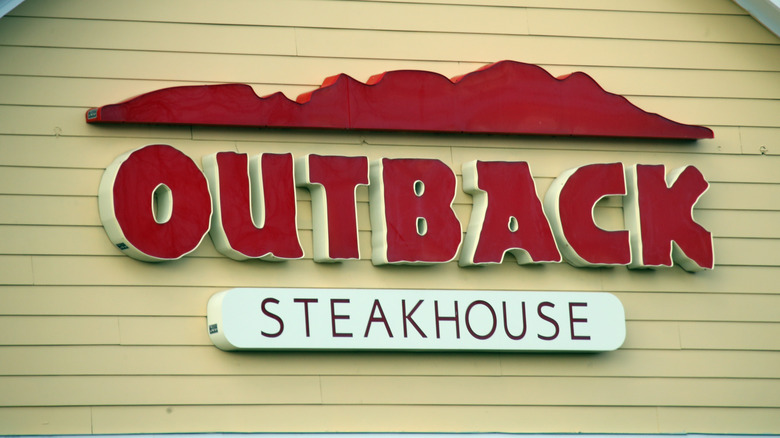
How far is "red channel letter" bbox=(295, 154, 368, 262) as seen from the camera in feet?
24.2

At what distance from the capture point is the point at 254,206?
24.1ft

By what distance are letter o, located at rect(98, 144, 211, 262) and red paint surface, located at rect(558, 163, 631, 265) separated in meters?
2.31

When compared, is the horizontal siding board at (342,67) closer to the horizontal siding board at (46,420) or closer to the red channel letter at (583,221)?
the red channel letter at (583,221)

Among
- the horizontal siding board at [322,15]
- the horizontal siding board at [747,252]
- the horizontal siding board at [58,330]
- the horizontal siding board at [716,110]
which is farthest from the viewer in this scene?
the horizontal siding board at [716,110]

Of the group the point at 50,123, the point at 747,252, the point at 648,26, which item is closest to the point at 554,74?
the point at 648,26

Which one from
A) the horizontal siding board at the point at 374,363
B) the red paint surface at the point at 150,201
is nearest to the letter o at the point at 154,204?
→ the red paint surface at the point at 150,201

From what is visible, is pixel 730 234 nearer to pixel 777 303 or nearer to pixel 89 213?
pixel 777 303

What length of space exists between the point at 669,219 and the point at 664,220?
0.04 m

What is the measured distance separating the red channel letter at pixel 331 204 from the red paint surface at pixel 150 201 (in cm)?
65

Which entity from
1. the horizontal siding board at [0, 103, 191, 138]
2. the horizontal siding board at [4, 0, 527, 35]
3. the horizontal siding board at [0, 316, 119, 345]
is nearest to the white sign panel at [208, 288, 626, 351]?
the horizontal siding board at [0, 316, 119, 345]

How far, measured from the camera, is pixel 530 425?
7.50m

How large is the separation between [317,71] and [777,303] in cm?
340

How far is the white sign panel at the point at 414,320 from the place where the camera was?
709 cm

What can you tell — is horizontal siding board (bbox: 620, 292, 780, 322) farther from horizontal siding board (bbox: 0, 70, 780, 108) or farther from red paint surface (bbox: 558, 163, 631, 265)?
horizontal siding board (bbox: 0, 70, 780, 108)
